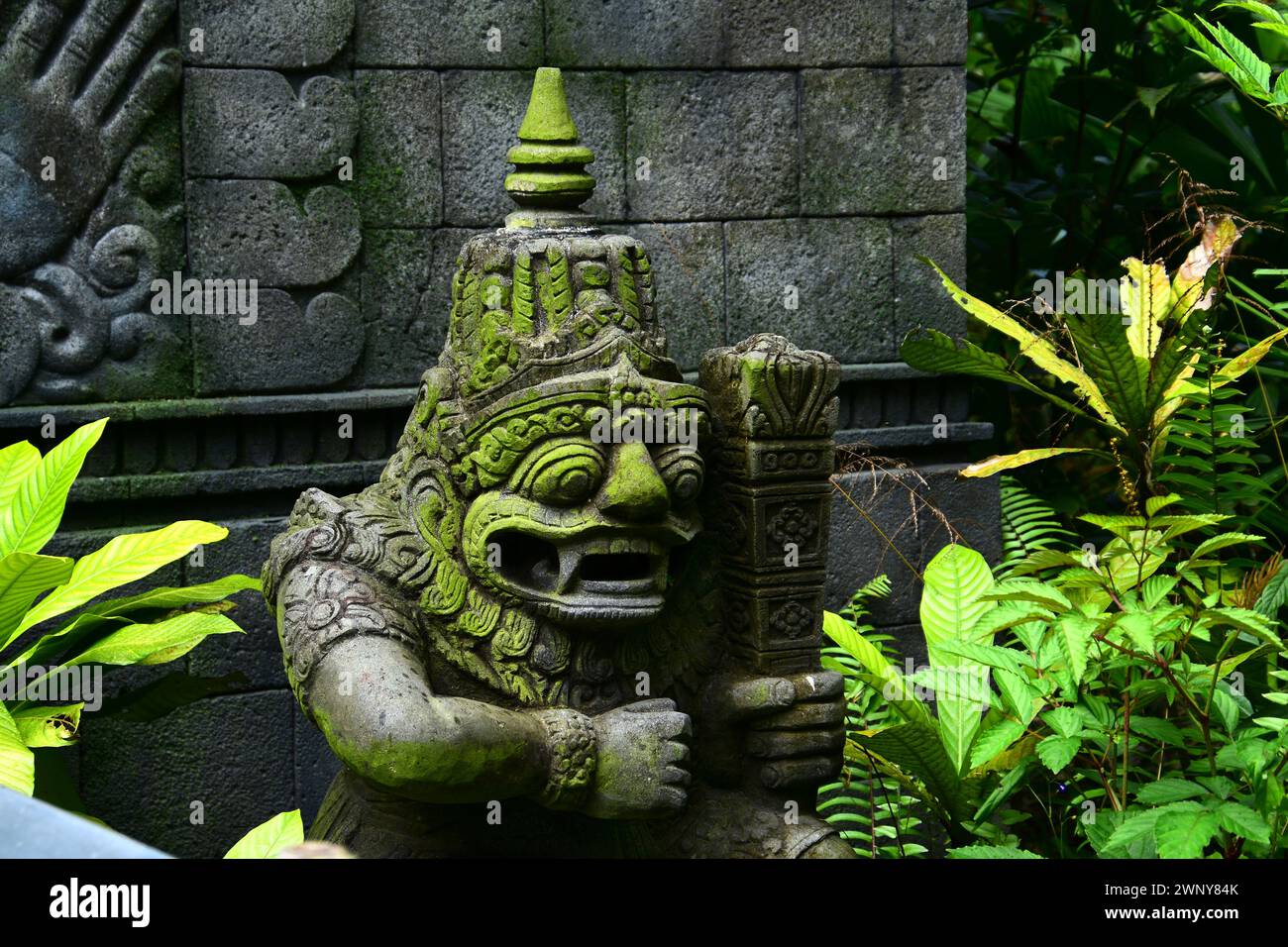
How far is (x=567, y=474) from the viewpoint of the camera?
315 centimetres

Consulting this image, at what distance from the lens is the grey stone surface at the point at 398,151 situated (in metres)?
4.56

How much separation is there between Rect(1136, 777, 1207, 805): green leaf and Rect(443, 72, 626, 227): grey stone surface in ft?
7.21

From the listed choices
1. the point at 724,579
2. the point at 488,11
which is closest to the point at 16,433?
the point at 488,11

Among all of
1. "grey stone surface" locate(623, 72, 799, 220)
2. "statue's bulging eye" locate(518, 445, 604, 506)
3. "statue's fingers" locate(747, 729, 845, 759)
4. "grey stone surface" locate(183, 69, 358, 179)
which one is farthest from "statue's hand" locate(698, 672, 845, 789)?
"grey stone surface" locate(183, 69, 358, 179)

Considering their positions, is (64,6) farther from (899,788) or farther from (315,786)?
(899,788)

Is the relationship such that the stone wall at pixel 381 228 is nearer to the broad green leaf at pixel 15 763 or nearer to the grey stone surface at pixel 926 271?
the grey stone surface at pixel 926 271

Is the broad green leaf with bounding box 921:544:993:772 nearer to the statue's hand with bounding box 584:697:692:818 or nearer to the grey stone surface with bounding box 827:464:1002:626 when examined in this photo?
the grey stone surface with bounding box 827:464:1002:626

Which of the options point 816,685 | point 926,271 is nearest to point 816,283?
point 926,271

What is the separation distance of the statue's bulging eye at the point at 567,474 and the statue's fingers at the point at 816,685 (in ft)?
2.18

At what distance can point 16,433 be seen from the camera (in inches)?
170

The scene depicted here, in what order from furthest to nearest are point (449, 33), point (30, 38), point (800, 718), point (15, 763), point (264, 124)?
1. point (449, 33)
2. point (264, 124)
3. point (30, 38)
4. point (800, 718)
5. point (15, 763)

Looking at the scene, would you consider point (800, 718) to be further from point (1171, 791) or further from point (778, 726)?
point (1171, 791)

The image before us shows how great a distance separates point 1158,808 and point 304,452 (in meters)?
2.52

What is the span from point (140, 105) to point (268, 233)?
47 centimetres
